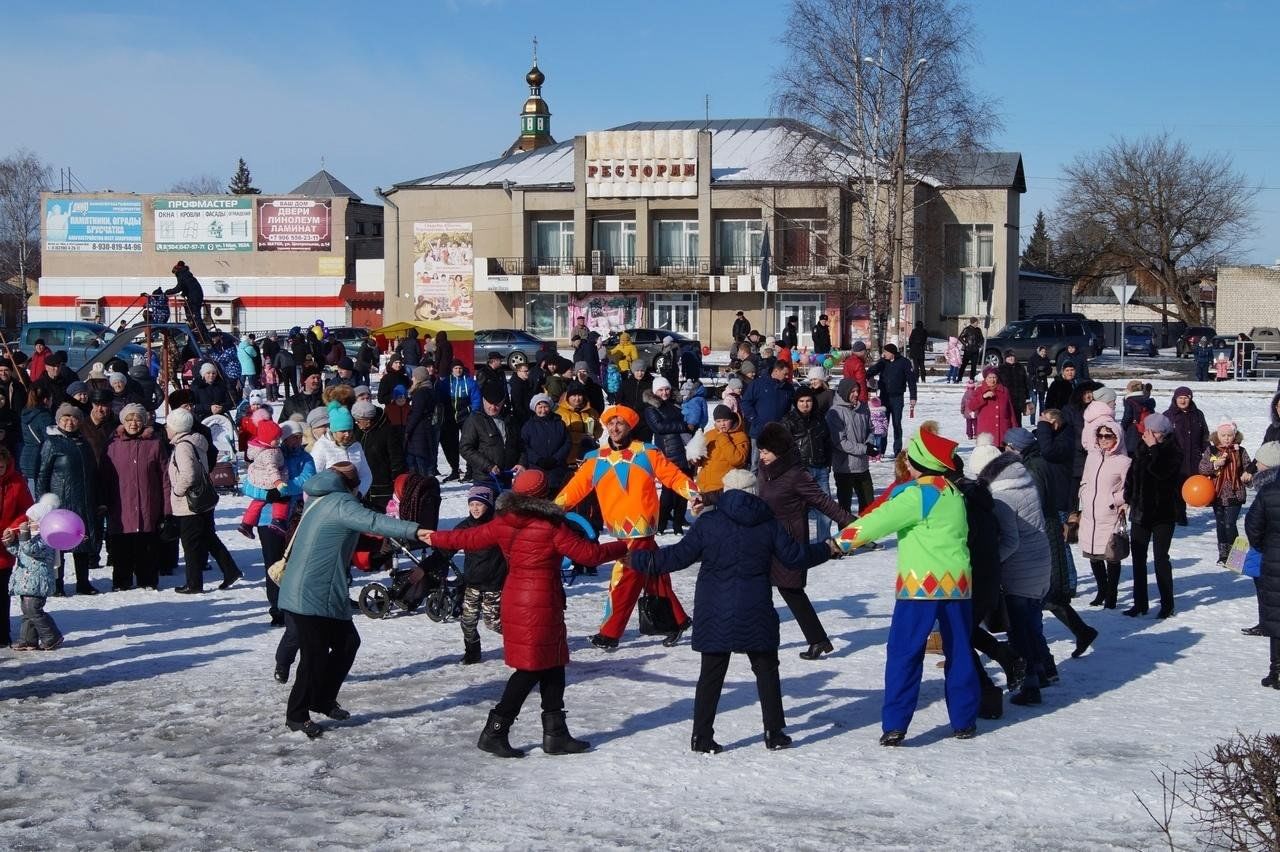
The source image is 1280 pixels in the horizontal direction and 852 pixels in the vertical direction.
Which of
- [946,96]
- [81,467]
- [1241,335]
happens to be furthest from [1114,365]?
[81,467]

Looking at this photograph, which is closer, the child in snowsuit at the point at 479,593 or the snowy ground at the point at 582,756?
the snowy ground at the point at 582,756

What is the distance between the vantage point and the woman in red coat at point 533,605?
709 centimetres

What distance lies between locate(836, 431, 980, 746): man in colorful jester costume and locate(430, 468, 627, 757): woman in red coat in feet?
4.79

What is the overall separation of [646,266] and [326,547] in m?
46.2

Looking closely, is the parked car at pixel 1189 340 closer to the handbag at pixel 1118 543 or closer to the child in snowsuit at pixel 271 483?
the handbag at pixel 1118 543

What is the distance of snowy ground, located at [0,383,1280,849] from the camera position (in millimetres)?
6195

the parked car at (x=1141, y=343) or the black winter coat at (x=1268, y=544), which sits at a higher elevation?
the parked car at (x=1141, y=343)

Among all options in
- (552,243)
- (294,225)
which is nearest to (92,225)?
(294,225)

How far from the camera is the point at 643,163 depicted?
2066 inches

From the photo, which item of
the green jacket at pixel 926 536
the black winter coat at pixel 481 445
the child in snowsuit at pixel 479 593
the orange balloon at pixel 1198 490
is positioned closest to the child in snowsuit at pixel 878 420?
the black winter coat at pixel 481 445

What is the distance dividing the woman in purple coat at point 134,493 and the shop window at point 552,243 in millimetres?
43457

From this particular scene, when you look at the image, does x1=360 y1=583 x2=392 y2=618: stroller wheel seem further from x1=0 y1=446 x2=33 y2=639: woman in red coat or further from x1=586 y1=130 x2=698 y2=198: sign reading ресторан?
x1=586 y1=130 x2=698 y2=198: sign reading ресторан

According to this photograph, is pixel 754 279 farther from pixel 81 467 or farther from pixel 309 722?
pixel 309 722

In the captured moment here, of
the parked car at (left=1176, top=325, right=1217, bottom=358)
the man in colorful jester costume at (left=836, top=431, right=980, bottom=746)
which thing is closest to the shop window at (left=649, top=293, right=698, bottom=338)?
the parked car at (left=1176, top=325, right=1217, bottom=358)
